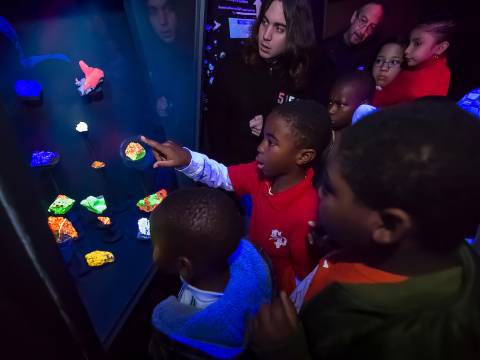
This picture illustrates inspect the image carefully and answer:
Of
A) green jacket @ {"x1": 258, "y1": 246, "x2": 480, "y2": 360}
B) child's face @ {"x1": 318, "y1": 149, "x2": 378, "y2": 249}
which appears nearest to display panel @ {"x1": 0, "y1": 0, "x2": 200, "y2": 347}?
green jacket @ {"x1": 258, "y1": 246, "x2": 480, "y2": 360}

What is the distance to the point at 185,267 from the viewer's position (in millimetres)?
864

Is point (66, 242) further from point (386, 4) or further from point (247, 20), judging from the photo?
point (386, 4)

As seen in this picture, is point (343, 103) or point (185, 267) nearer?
point (185, 267)

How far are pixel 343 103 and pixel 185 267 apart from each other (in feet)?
4.87

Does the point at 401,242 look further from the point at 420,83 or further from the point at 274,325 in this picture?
the point at 420,83

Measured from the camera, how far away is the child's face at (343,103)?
1.82 metres

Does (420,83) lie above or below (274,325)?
above

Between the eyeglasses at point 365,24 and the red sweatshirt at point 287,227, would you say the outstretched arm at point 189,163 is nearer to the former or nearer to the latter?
the red sweatshirt at point 287,227

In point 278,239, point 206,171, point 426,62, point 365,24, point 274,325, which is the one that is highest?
point 365,24

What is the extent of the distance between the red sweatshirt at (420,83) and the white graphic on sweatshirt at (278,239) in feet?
5.46

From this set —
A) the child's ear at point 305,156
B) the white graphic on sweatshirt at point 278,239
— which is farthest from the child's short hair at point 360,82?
the white graphic on sweatshirt at point 278,239

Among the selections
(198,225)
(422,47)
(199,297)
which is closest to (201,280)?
(199,297)

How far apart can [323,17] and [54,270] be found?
4.31 metres

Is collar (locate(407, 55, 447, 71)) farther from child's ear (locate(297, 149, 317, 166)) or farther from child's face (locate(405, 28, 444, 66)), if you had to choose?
child's ear (locate(297, 149, 317, 166))
